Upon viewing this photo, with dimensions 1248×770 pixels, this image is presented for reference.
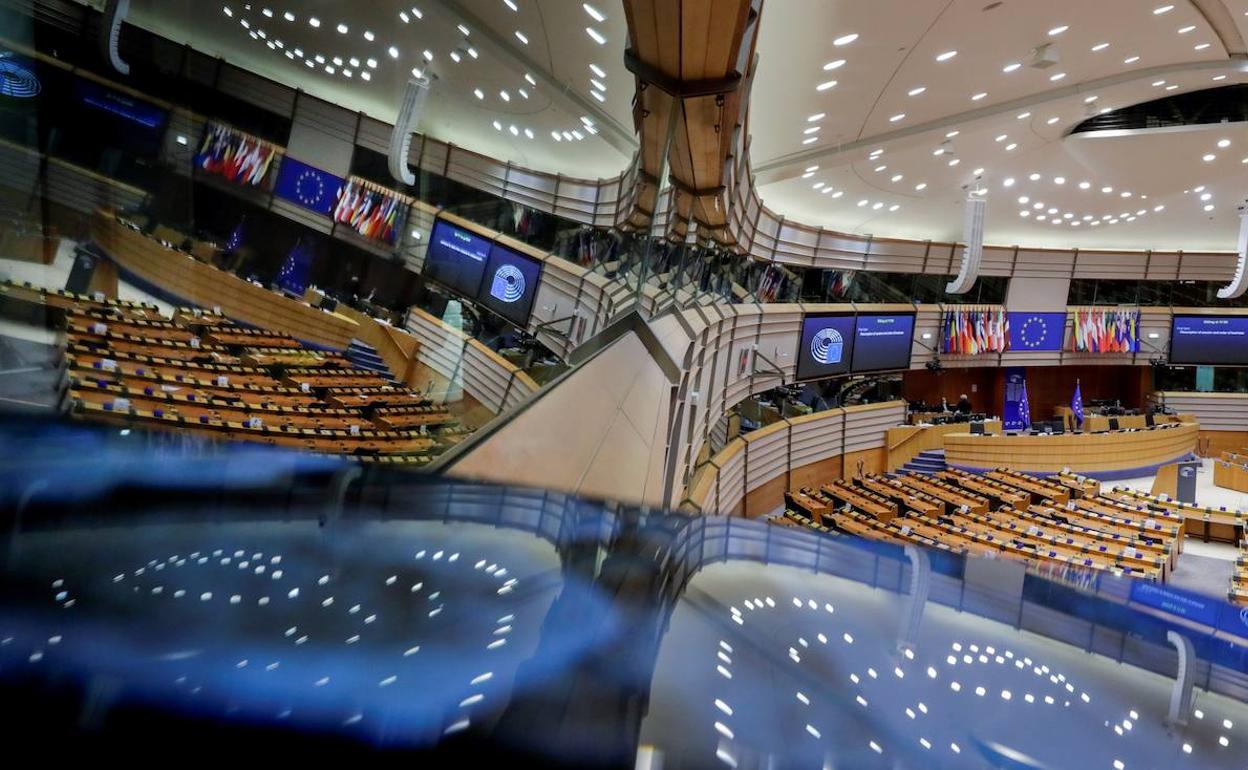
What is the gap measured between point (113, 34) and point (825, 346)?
56.1 feet

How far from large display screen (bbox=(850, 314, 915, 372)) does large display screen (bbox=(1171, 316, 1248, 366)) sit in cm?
836

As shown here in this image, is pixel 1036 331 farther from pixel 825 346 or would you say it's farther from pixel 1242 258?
pixel 825 346

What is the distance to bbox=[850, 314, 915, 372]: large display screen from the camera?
61.1 ft

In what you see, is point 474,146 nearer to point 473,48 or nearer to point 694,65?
point 473,48

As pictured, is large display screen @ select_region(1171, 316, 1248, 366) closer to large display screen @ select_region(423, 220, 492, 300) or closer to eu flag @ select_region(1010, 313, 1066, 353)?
eu flag @ select_region(1010, 313, 1066, 353)

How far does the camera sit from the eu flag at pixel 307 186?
1.44 m

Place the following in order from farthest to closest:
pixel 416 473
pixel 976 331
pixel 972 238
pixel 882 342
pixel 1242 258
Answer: pixel 976 331 → pixel 882 342 → pixel 1242 258 → pixel 972 238 → pixel 416 473

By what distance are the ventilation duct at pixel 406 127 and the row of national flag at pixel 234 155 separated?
24 cm

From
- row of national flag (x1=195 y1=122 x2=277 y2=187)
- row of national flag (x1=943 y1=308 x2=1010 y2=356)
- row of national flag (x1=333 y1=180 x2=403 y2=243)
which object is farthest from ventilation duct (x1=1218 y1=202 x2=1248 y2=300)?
row of national flag (x1=195 y1=122 x2=277 y2=187)

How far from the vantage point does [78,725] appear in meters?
0.49

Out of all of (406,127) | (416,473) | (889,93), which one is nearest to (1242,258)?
(889,93)

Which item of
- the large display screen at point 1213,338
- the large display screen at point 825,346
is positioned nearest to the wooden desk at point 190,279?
the large display screen at point 825,346

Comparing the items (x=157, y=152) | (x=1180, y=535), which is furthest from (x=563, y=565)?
(x=1180, y=535)

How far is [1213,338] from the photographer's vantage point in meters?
21.3
